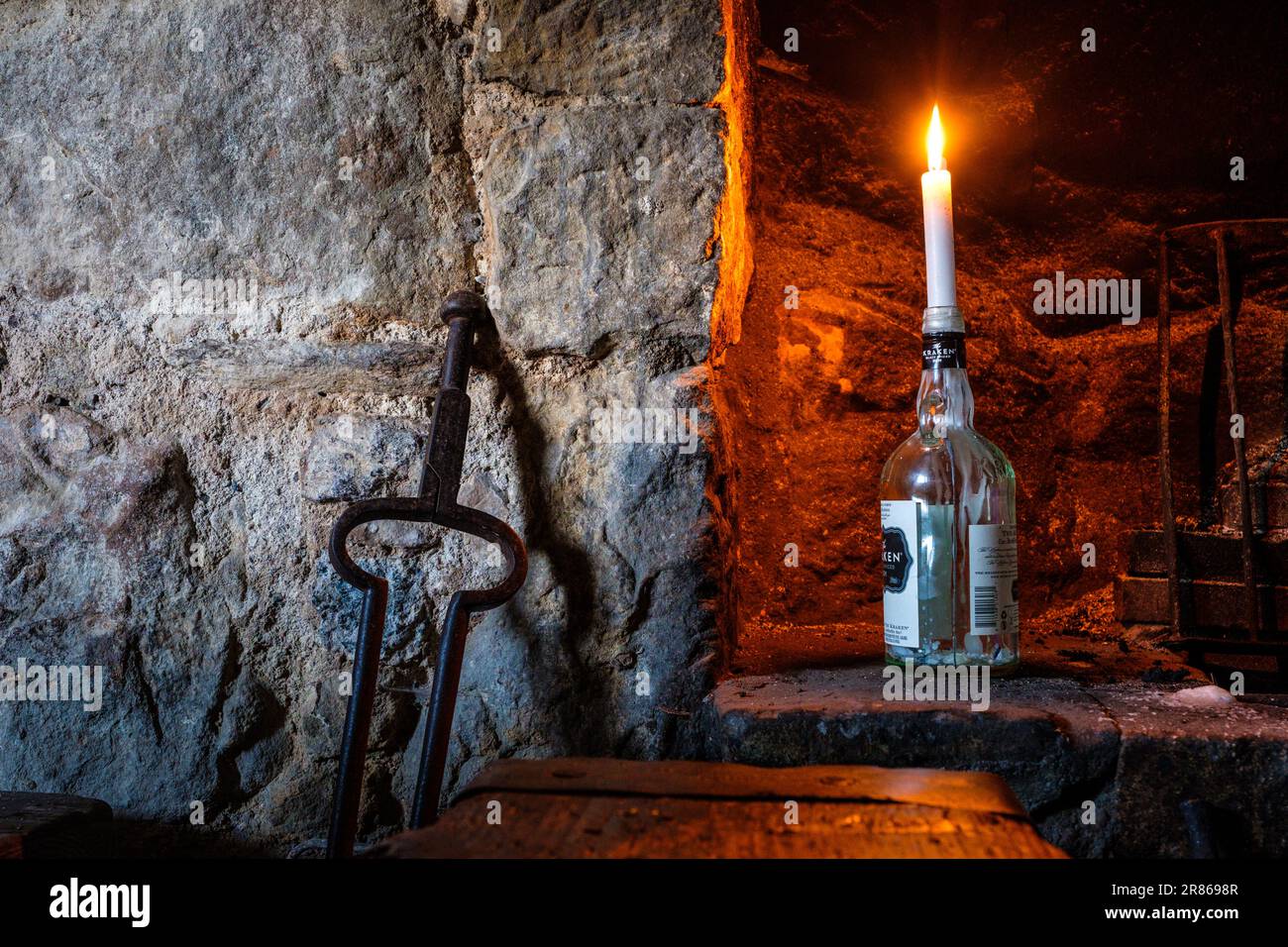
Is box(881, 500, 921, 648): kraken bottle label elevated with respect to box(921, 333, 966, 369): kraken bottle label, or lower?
lower

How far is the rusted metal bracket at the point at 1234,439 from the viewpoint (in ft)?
3.60

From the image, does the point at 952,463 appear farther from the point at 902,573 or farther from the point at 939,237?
the point at 939,237

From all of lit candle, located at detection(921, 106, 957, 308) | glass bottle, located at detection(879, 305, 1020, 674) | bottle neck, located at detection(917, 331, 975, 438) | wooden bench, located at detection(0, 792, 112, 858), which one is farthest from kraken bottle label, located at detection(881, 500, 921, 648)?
wooden bench, located at detection(0, 792, 112, 858)

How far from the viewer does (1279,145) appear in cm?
128

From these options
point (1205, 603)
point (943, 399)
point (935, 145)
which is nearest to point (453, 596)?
point (943, 399)

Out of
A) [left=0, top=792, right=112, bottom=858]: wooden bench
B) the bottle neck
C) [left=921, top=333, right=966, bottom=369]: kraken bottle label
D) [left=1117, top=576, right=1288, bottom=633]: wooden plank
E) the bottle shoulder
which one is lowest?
[left=0, top=792, right=112, bottom=858]: wooden bench

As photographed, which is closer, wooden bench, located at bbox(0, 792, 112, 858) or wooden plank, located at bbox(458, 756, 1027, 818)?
wooden plank, located at bbox(458, 756, 1027, 818)

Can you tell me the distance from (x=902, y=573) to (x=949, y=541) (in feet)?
0.20

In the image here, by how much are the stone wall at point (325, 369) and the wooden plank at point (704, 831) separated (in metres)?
0.27

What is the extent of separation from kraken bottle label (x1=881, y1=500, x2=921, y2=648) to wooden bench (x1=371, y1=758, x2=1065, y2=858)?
0.21 meters

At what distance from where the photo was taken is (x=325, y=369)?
3.49 feet

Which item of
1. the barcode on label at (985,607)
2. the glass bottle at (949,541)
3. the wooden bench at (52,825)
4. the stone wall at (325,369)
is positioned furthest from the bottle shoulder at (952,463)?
the wooden bench at (52,825)

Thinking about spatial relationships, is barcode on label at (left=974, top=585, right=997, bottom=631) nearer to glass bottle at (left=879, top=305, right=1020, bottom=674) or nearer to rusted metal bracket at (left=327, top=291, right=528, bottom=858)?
glass bottle at (left=879, top=305, right=1020, bottom=674)

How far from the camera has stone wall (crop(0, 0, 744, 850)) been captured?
1022 mm
